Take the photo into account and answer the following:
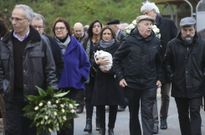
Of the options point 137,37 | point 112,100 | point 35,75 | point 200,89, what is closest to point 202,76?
point 200,89

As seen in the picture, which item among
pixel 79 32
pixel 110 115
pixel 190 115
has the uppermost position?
pixel 79 32

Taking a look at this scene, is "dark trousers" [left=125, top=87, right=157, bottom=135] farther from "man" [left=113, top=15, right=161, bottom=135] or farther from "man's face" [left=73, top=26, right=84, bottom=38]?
"man's face" [left=73, top=26, right=84, bottom=38]

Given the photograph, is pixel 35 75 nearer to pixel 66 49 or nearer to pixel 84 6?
pixel 66 49

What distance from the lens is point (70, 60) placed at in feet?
28.7

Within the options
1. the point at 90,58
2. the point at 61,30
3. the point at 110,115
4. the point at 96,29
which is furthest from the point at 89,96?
the point at 61,30

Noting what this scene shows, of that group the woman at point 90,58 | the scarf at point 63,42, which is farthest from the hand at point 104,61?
the scarf at point 63,42

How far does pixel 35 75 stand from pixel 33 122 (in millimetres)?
546

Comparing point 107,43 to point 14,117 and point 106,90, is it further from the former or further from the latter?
point 14,117

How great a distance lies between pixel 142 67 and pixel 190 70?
691mm

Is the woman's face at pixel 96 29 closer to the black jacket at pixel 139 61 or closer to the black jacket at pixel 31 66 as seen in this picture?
the black jacket at pixel 139 61

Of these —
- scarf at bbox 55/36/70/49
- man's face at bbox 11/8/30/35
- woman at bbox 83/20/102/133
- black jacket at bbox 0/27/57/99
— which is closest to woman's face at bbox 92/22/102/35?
woman at bbox 83/20/102/133

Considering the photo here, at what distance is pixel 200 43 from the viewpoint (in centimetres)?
866

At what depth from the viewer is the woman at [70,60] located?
862 cm

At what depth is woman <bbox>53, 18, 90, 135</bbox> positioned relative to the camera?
8.62 m
